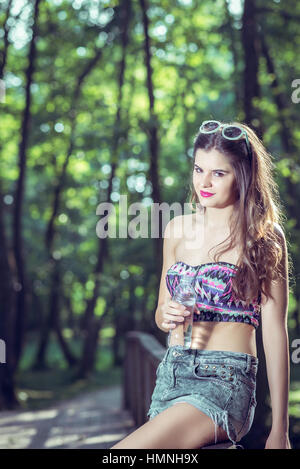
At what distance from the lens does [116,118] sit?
47.0 ft

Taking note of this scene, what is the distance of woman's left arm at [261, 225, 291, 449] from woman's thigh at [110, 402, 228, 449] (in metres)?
0.24

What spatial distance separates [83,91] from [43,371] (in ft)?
28.6

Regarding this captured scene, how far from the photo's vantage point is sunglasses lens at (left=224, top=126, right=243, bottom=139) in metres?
2.84

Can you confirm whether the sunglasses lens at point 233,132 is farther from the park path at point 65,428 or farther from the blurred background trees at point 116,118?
the blurred background trees at point 116,118

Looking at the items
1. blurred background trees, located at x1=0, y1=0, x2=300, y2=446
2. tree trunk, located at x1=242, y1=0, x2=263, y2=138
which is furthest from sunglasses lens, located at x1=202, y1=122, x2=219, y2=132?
tree trunk, located at x1=242, y1=0, x2=263, y2=138

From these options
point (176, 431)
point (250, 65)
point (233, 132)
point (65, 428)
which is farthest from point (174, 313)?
point (250, 65)

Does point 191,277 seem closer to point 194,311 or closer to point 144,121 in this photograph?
point 194,311

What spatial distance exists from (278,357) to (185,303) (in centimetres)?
42

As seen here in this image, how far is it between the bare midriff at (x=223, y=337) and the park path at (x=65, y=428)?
13.7ft

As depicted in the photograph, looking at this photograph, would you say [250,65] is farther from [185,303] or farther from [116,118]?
[185,303]

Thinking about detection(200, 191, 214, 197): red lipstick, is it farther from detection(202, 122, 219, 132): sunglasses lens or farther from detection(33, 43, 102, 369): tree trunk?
detection(33, 43, 102, 369): tree trunk

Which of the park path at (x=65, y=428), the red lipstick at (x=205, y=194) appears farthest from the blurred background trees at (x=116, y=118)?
the red lipstick at (x=205, y=194)

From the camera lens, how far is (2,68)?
441 inches

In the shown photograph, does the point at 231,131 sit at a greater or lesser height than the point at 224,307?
greater
